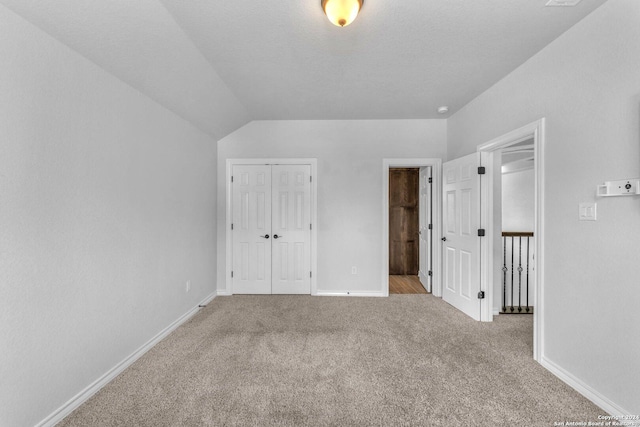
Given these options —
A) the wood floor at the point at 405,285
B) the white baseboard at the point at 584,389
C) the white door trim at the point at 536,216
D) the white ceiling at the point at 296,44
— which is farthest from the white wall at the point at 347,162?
the white baseboard at the point at 584,389

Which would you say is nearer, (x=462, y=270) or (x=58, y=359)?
(x=58, y=359)

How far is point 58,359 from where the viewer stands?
158 centimetres

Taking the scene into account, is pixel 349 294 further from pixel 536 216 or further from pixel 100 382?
pixel 100 382

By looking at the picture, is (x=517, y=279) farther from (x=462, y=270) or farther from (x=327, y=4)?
(x=327, y=4)

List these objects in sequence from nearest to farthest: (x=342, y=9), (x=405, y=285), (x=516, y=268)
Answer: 1. (x=342, y=9)
2. (x=516, y=268)
3. (x=405, y=285)

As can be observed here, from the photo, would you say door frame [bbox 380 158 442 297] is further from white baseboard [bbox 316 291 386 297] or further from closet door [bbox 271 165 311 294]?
closet door [bbox 271 165 311 294]

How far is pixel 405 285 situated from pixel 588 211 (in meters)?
3.13

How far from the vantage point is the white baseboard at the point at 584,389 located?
1.58 m

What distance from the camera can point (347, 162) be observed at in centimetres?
386

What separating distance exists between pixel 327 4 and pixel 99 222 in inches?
84.1

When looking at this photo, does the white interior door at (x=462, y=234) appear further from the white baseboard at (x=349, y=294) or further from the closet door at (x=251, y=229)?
the closet door at (x=251, y=229)

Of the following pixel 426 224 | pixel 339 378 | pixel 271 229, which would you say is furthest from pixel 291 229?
pixel 339 378

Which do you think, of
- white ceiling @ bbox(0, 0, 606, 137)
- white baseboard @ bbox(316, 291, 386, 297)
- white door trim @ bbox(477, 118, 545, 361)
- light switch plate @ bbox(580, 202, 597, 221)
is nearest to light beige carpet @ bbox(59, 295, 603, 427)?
white door trim @ bbox(477, 118, 545, 361)


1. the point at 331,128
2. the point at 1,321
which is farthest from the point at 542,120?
the point at 1,321
